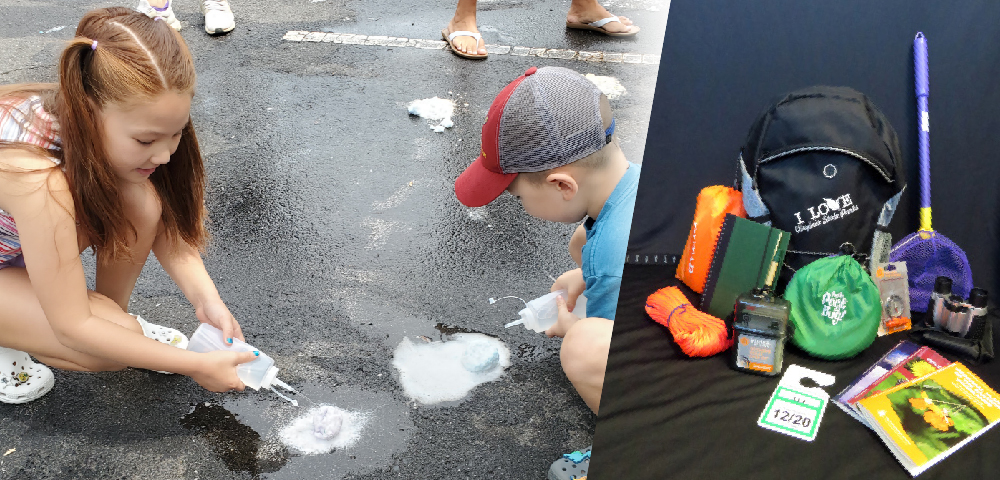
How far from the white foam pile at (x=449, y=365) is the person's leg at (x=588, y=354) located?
37 cm

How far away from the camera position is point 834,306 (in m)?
1.18

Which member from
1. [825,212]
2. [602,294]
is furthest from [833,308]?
[602,294]

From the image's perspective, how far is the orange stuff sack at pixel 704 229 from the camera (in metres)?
0.80

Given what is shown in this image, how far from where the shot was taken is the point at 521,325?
2037mm

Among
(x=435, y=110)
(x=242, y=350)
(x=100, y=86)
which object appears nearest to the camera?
(x=100, y=86)

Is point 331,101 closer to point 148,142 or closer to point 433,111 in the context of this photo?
point 433,111

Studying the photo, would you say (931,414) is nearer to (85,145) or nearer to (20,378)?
(85,145)

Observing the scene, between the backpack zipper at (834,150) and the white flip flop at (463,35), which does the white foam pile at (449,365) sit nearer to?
the backpack zipper at (834,150)

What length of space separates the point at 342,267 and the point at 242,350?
1.90 ft

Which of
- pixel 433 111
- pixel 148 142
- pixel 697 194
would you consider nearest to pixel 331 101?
pixel 433 111

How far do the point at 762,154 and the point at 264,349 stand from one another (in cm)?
141

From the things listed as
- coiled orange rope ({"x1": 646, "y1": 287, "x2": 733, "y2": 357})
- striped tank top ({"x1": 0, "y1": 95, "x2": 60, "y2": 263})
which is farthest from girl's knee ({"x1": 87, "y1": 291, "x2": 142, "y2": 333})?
coiled orange rope ({"x1": 646, "y1": 287, "x2": 733, "y2": 357})

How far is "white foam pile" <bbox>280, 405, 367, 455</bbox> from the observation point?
1.66 metres

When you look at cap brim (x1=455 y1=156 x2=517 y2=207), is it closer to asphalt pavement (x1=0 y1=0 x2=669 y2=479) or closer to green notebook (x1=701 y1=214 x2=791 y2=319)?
asphalt pavement (x1=0 y1=0 x2=669 y2=479)
